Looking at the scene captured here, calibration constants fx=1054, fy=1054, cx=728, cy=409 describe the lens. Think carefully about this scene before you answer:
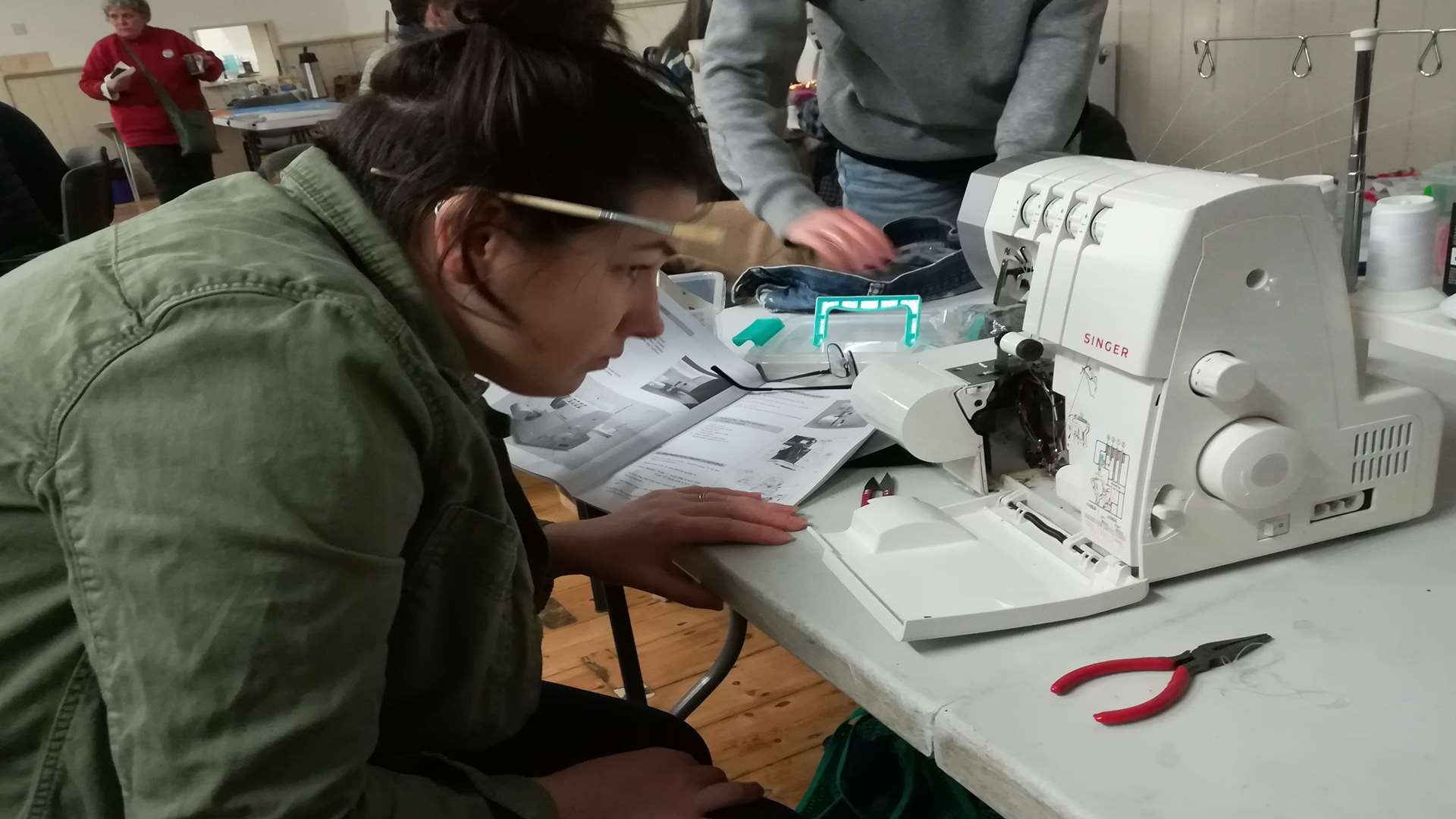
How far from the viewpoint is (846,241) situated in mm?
1014

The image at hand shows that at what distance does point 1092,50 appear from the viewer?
1.46m

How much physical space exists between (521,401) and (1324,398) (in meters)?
0.83

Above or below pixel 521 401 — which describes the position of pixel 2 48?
above

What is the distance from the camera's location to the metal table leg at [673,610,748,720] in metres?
1.30

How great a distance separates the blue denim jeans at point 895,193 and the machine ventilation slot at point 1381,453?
87 cm

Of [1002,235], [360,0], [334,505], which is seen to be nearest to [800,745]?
[1002,235]

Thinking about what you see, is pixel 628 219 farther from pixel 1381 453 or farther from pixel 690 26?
pixel 690 26

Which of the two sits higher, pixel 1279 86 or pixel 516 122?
pixel 516 122

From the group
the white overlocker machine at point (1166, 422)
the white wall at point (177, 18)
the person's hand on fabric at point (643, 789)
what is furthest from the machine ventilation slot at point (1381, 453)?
the white wall at point (177, 18)

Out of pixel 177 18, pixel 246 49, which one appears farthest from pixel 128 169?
pixel 246 49

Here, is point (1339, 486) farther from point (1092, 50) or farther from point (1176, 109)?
point (1176, 109)

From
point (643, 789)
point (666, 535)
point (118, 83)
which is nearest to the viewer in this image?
point (643, 789)

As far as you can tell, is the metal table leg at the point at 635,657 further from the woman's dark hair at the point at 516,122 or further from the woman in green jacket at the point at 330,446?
the woman's dark hair at the point at 516,122

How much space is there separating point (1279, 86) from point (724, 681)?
6.11 ft
